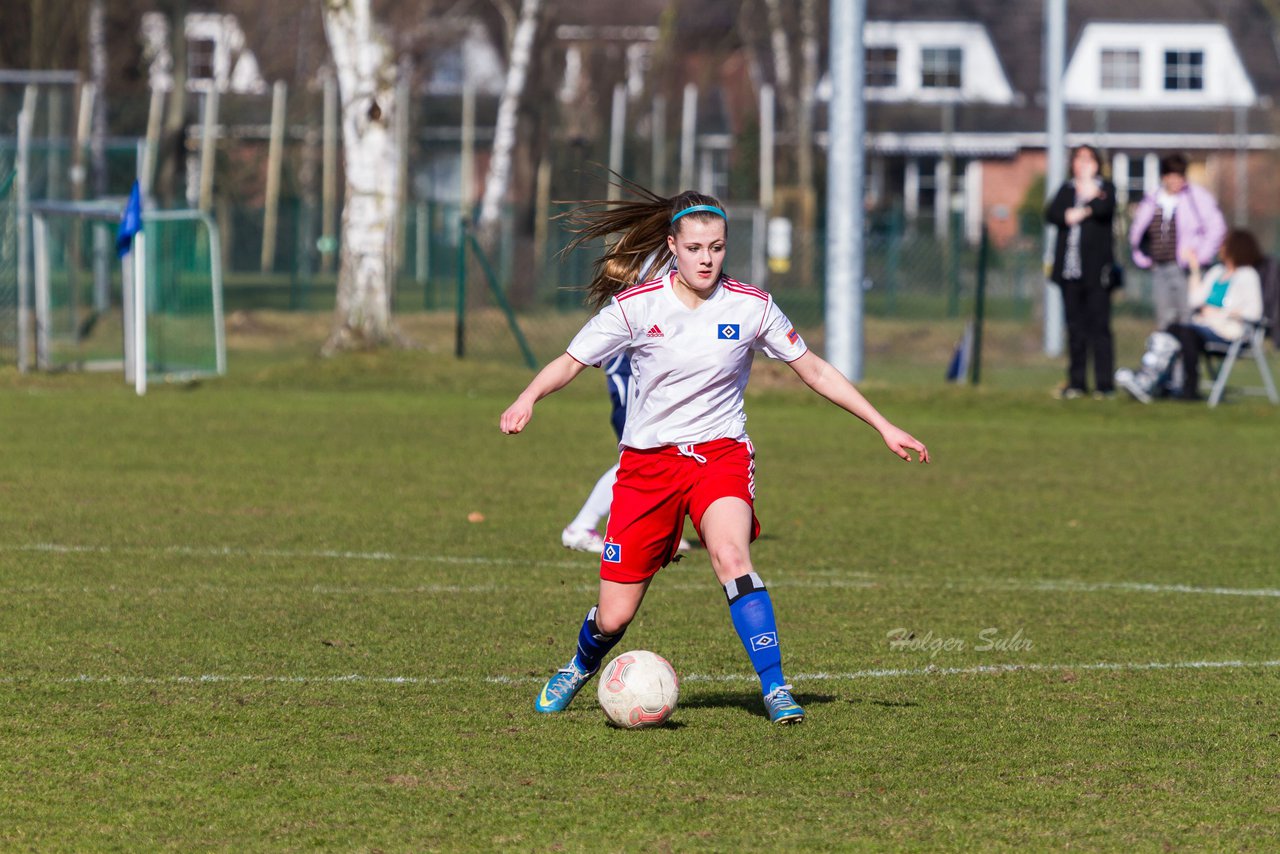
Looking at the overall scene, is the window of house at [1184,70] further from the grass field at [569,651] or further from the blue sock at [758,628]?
the blue sock at [758,628]

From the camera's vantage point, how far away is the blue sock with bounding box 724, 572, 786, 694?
6207 mm

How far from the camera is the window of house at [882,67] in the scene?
5803 cm

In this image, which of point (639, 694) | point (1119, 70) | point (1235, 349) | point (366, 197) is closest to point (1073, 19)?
point (1119, 70)

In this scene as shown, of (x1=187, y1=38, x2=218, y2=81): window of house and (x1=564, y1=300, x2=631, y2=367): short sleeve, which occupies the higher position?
(x1=187, y1=38, x2=218, y2=81): window of house

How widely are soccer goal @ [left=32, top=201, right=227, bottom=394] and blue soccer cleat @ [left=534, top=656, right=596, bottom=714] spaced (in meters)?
14.1

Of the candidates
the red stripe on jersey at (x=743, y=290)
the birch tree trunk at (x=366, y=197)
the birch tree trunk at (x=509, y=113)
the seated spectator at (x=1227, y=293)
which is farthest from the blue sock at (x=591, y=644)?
the birch tree trunk at (x=509, y=113)

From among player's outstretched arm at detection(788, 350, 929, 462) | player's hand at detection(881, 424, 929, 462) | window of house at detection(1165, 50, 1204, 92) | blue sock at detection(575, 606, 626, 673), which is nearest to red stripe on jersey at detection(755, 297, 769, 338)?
player's outstretched arm at detection(788, 350, 929, 462)

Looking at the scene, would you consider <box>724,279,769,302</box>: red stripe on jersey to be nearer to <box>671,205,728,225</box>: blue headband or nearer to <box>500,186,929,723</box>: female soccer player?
<box>500,186,929,723</box>: female soccer player

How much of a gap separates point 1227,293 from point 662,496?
12.7m

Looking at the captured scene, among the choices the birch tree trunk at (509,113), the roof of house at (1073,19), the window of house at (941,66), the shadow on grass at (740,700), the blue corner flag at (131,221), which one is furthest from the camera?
the roof of house at (1073,19)

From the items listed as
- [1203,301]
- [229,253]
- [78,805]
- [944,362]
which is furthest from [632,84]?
[78,805]

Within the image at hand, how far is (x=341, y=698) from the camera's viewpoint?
21.4 ft

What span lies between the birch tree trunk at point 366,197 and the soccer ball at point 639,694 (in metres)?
15.9

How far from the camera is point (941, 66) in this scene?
57.8 meters
